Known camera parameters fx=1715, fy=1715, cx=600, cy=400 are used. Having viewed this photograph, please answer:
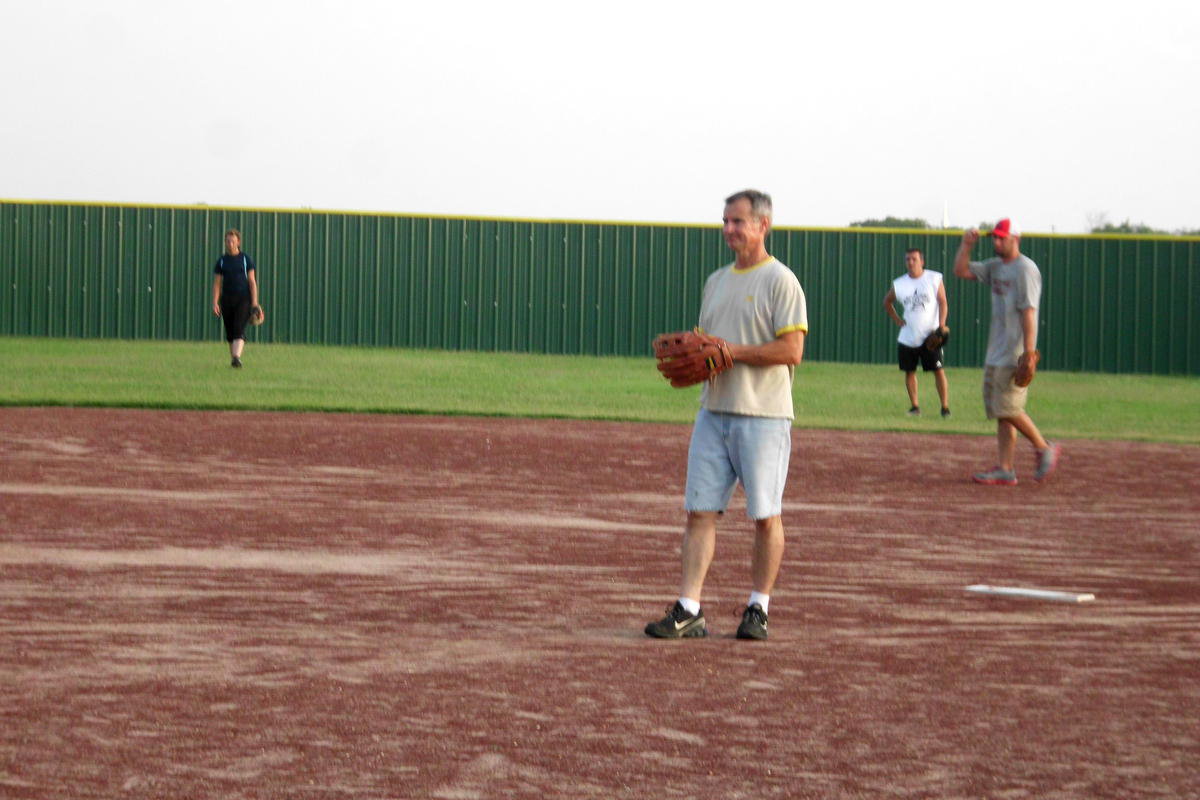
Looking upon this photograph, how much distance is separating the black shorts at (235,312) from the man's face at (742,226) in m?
17.0

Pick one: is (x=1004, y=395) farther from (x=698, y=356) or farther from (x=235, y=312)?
(x=235, y=312)

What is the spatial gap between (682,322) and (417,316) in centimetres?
509

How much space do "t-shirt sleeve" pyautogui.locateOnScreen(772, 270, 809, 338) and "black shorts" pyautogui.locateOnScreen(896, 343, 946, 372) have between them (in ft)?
39.8

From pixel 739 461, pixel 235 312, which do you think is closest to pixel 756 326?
pixel 739 461

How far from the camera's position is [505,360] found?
2958cm

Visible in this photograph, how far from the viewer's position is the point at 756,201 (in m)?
6.93

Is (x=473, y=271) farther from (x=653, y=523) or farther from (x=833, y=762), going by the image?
(x=833, y=762)

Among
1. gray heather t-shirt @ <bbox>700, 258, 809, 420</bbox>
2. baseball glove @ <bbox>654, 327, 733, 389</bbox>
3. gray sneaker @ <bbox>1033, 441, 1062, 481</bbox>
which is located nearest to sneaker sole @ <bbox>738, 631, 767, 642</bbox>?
gray heather t-shirt @ <bbox>700, 258, 809, 420</bbox>

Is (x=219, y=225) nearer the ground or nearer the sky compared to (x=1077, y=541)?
nearer the sky

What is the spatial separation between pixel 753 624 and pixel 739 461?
662mm

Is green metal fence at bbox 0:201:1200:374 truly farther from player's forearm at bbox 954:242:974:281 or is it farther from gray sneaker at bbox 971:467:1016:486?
player's forearm at bbox 954:242:974:281

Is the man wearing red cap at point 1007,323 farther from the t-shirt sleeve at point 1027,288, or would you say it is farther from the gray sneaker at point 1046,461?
the gray sneaker at point 1046,461

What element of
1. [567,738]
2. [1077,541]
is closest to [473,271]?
[1077,541]

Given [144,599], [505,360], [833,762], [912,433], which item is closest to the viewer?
[833,762]
